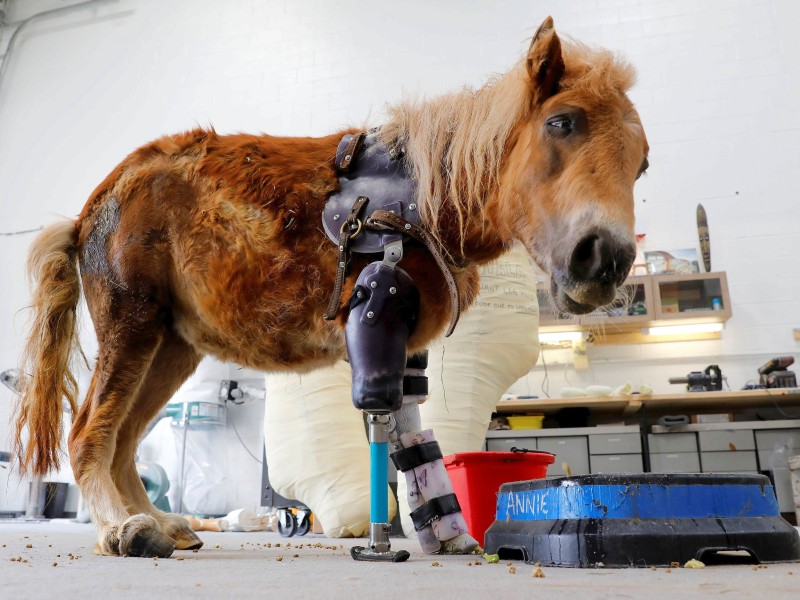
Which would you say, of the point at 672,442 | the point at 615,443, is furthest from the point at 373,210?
the point at 672,442

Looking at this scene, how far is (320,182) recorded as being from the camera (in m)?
1.37

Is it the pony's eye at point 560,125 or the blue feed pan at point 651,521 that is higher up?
the pony's eye at point 560,125

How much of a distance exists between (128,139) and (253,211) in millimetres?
5131

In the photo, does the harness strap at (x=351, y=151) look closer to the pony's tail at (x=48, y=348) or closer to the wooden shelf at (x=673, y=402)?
the pony's tail at (x=48, y=348)

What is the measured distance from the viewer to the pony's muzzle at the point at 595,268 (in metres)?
1.04

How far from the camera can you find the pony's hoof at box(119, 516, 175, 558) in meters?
1.23

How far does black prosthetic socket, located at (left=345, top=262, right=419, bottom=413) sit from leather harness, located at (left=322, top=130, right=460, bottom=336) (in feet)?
Result: 0.24

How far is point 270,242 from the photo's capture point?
1.33 meters

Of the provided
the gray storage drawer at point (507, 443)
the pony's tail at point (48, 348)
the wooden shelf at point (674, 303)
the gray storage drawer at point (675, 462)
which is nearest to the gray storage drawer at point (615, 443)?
the gray storage drawer at point (675, 462)

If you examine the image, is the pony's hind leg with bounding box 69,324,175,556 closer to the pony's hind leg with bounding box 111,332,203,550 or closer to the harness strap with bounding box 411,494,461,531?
the pony's hind leg with bounding box 111,332,203,550

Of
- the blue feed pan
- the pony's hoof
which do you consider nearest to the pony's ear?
the blue feed pan

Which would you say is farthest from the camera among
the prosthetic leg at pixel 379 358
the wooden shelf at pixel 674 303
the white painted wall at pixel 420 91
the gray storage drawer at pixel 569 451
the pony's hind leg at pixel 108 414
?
the white painted wall at pixel 420 91

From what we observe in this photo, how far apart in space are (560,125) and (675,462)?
300 cm

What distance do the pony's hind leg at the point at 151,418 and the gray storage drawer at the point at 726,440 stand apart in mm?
2918
